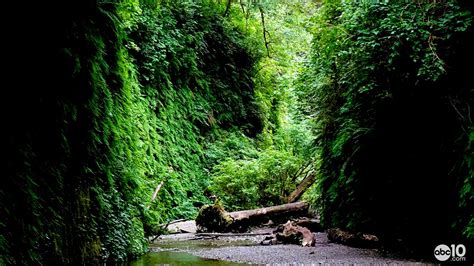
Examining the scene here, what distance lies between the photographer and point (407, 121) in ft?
22.4

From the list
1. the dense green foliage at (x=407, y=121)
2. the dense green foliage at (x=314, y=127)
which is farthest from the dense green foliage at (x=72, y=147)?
the dense green foliage at (x=407, y=121)

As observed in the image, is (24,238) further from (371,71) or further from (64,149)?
(371,71)

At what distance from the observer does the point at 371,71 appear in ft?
23.0

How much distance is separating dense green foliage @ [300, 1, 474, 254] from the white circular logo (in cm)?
13

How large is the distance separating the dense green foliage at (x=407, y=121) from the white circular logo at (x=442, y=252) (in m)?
0.13

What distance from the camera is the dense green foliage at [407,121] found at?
18.7 ft

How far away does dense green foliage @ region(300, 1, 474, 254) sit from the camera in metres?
5.69

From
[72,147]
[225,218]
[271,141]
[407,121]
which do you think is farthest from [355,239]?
[271,141]

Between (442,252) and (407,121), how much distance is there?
2.08 metres

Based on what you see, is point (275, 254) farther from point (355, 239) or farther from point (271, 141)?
point (271, 141)

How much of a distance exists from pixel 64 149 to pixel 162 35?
36.3ft

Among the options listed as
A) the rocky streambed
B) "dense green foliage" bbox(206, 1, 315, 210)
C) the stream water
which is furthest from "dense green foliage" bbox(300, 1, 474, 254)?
the stream water

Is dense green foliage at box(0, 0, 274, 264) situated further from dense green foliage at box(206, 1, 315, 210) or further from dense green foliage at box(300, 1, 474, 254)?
dense green foliage at box(300, 1, 474, 254)

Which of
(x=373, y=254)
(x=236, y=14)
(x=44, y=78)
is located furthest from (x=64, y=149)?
(x=236, y=14)
